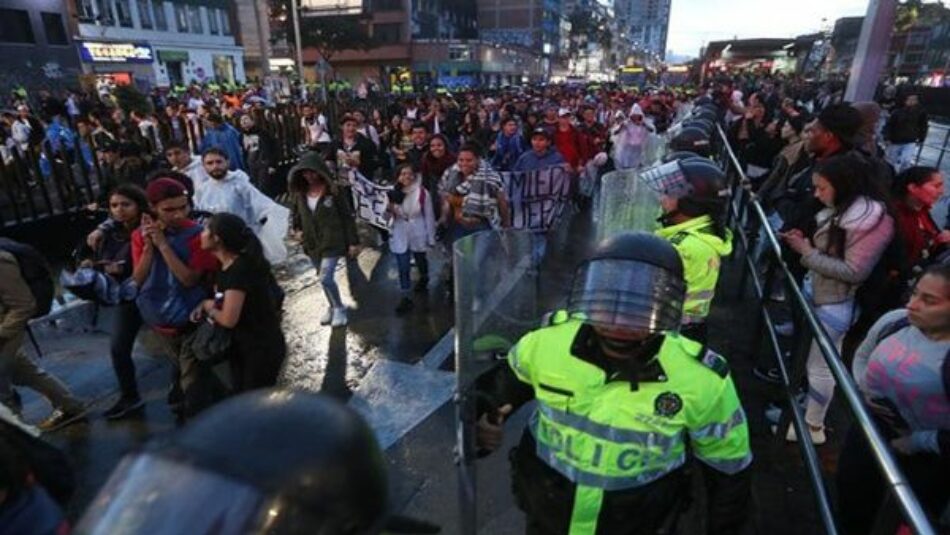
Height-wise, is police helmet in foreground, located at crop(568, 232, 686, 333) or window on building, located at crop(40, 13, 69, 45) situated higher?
window on building, located at crop(40, 13, 69, 45)

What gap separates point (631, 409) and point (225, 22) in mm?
55977

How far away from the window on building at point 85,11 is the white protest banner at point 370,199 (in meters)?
39.4

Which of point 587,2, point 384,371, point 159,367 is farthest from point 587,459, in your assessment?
point 587,2

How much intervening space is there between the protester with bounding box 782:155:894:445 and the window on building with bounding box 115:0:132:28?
46757 millimetres

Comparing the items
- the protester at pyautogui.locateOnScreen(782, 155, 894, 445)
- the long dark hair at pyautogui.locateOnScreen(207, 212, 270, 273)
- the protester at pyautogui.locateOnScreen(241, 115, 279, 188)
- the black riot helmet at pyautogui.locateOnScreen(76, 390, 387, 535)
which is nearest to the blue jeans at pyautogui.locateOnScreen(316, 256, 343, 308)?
the long dark hair at pyautogui.locateOnScreen(207, 212, 270, 273)

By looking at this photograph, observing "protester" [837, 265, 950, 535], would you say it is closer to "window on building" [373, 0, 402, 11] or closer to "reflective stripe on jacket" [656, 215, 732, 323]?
"reflective stripe on jacket" [656, 215, 732, 323]

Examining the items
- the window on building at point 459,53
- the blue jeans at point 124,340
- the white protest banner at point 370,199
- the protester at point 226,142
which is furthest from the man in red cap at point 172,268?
the window on building at point 459,53

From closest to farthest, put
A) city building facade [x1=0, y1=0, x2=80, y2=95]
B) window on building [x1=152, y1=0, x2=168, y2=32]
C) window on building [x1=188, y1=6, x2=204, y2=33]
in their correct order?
city building facade [x1=0, y1=0, x2=80, y2=95], window on building [x1=152, y1=0, x2=168, y2=32], window on building [x1=188, y1=6, x2=204, y2=33]

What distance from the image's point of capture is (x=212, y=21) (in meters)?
46.9

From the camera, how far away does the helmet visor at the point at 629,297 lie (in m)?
1.65

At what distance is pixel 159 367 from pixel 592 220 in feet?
21.6

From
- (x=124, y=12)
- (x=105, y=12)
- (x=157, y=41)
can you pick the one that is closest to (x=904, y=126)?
(x=105, y=12)

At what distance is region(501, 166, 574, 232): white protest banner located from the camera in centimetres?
626

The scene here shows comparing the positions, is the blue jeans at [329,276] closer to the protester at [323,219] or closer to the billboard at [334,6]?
the protester at [323,219]
